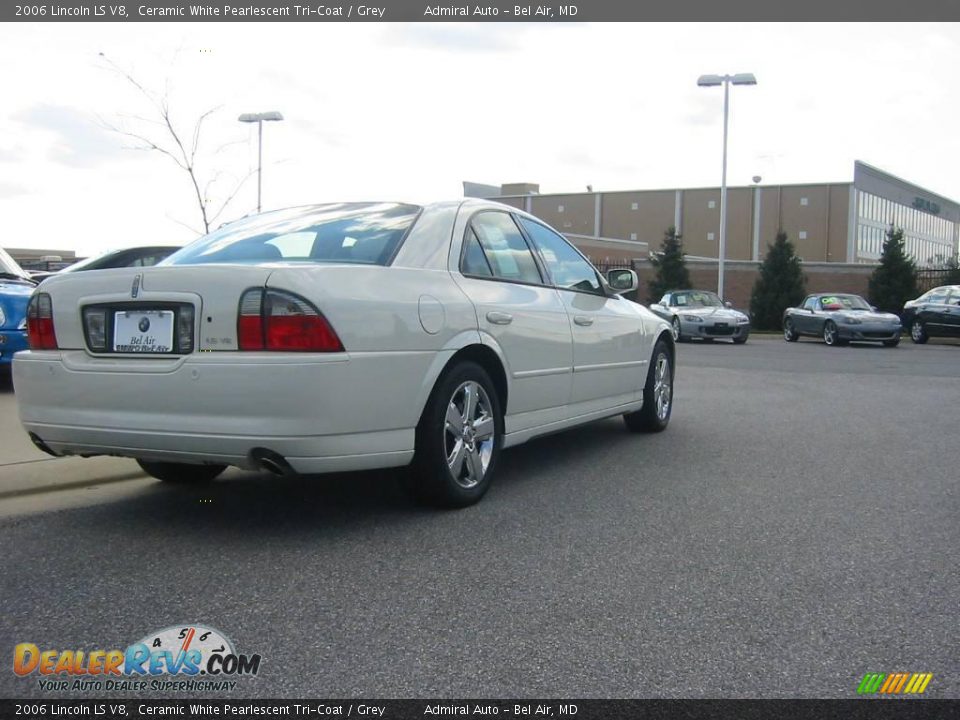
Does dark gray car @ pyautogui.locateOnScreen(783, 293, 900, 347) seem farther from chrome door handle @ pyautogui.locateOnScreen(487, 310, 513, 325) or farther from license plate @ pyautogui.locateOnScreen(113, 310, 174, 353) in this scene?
license plate @ pyautogui.locateOnScreen(113, 310, 174, 353)

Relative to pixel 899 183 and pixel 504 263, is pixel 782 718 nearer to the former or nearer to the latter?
pixel 504 263

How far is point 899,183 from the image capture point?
253 ft

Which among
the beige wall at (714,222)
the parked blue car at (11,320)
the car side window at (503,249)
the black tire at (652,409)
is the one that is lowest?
the black tire at (652,409)

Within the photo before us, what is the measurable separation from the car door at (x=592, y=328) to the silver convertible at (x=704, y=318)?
626 inches

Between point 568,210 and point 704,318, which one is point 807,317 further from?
point 568,210

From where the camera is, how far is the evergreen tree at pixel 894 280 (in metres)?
34.8

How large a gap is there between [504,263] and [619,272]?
72.7 inches

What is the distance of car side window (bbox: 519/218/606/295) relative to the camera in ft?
19.7

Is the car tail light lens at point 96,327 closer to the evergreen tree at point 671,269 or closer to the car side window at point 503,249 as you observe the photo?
the car side window at point 503,249

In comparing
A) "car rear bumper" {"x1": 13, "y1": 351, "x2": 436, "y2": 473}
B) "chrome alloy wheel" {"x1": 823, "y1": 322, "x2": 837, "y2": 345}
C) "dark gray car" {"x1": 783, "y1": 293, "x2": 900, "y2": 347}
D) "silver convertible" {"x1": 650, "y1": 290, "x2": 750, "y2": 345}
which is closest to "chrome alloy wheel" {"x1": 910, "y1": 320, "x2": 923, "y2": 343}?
"dark gray car" {"x1": 783, "y1": 293, "x2": 900, "y2": 347}

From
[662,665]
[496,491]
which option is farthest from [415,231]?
[662,665]

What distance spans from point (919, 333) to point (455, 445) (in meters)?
22.5

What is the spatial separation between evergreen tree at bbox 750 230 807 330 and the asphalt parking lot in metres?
30.0

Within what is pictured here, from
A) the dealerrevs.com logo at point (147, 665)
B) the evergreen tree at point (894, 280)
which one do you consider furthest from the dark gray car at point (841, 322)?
the dealerrevs.com logo at point (147, 665)
